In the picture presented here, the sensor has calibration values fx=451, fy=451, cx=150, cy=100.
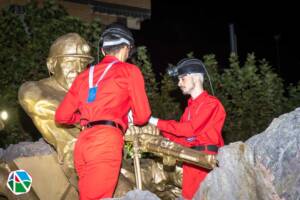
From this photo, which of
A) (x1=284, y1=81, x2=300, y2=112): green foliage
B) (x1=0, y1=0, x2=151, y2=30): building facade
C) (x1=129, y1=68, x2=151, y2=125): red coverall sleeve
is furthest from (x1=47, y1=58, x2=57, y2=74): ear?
(x1=0, y1=0, x2=151, y2=30): building facade

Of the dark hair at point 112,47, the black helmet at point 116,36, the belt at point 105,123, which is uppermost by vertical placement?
the black helmet at point 116,36

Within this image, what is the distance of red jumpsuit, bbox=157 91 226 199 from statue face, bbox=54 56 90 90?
945 millimetres

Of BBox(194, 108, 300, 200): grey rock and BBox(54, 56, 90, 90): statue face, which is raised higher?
BBox(54, 56, 90, 90): statue face


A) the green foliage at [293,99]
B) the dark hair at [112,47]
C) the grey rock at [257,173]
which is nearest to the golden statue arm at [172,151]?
the grey rock at [257,173]

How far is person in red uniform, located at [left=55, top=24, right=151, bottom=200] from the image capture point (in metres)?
2.92

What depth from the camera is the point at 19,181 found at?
3742mm

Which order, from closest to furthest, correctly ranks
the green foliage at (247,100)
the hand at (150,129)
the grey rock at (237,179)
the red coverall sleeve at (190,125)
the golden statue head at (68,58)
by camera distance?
the grey rock at (237,179)
the hand at (150,129)
the red coverall sleeve at (190,125)
the golden statue head at (68,58)
the green foliage at (247,100)

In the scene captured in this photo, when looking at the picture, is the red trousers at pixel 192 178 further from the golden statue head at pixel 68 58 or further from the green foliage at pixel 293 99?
the green foliage at pixel 293 99

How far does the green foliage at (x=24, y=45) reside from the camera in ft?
Result: 19.0

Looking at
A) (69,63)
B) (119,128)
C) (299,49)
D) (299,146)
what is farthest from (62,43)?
(299,49)

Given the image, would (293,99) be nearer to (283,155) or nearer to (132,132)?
(132,132)

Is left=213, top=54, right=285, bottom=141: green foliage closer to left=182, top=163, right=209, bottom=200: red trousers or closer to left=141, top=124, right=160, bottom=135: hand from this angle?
left=182, top=163, right=209, bottom=200: red trousers

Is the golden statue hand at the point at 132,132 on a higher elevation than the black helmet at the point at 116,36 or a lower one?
lower

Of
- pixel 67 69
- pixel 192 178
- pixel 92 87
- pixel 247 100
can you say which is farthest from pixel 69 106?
pixel 247 100
